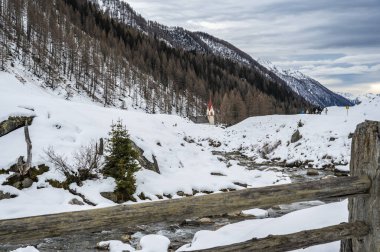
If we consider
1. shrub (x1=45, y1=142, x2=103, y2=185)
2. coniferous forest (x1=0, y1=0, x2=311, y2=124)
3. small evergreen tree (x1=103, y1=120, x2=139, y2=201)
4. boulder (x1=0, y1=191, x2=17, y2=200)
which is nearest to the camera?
boulder (x1=0, y1=191, x2=17, y2=200)

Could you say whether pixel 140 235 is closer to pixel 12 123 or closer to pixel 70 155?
pixel 70 155

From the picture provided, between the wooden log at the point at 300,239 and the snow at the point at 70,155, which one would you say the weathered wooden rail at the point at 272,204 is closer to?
the wooden log at the point at 300,239

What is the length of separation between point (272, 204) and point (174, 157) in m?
18.7

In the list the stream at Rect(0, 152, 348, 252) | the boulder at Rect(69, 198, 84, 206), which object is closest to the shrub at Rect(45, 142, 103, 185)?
the boulder at Rect(69, 198, 84, 206)

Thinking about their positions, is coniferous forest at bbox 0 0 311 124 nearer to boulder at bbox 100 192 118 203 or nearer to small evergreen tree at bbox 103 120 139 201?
small evergreen tree at bbox 103 120 139 201

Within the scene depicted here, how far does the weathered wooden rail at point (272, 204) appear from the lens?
101 inches

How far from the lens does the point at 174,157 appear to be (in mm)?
21750

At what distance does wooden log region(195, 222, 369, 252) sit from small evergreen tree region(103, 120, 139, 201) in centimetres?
1200

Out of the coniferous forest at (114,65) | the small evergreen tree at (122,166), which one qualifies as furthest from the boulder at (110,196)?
the coniferous forest at (114,65)

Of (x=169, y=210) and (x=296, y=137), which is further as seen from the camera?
(x=296, y=137)

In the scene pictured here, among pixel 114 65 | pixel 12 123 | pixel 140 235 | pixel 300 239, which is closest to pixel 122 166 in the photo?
pixel 140 235

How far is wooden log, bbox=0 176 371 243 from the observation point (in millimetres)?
2500

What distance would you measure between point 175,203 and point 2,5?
93.4 meters

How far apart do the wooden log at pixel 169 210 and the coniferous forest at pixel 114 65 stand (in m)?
60.6
